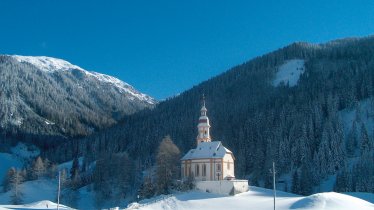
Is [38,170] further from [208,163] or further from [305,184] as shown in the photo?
[305,184]

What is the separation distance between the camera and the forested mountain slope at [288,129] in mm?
108250

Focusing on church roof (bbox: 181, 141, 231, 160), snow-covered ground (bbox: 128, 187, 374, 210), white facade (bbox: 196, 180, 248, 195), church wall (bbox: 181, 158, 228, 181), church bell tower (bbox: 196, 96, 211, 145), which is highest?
church bell tower (bbox: 196, 96, 211, 145)

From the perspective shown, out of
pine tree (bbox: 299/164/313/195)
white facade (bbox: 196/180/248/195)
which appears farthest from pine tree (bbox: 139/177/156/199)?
pine tree (bbox: 299/164/313/195)

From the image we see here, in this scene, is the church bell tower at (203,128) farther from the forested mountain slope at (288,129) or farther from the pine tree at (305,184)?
the pine tree at (305,184)

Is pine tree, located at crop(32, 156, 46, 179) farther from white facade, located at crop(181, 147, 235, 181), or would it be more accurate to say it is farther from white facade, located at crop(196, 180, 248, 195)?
white facade, located at crop(196, 180, 248, 195)

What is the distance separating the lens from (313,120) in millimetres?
128750

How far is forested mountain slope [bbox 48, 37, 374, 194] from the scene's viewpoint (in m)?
108

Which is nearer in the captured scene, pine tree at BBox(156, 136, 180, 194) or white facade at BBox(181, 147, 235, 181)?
pine tree at BBox(156, 136, 180, 194)

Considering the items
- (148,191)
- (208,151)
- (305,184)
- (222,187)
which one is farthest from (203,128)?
(305,184)

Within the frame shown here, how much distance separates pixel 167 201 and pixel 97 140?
112 meters

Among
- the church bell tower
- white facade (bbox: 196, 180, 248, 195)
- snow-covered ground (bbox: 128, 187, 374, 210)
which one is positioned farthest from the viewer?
the church bell tower

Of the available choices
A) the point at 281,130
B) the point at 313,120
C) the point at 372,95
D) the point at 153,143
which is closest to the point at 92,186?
the point at 153,143

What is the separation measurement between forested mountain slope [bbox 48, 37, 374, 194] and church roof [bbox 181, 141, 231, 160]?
1798 centimetres

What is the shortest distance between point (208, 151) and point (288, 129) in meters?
51.5
